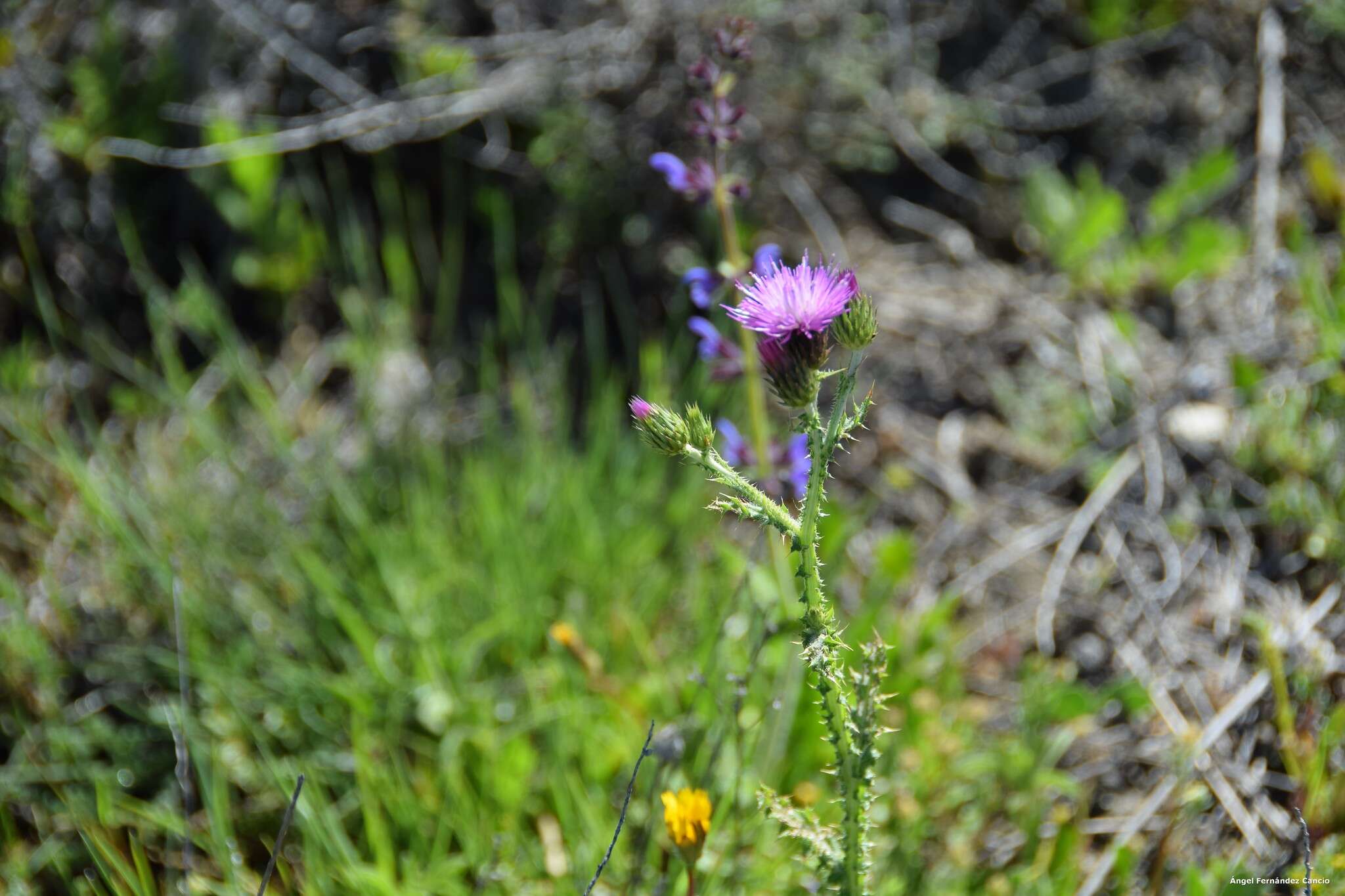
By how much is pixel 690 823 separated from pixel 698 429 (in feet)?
2.01

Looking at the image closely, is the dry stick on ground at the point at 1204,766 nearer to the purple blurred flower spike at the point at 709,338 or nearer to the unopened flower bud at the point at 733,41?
the purple blurred flower spike at the point at 709,338

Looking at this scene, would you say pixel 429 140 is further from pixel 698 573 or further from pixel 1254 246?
pixel 1254 246

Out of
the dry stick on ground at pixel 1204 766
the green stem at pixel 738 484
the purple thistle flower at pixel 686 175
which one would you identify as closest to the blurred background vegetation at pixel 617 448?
the dry stick on ground at pixel 1204 766

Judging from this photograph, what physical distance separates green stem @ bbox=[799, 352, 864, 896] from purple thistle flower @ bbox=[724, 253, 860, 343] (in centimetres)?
7

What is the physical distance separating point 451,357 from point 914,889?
2105 millimetres

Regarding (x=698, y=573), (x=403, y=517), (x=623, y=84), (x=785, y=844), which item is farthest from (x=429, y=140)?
(x=785, y=844)

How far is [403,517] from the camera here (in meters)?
2.68

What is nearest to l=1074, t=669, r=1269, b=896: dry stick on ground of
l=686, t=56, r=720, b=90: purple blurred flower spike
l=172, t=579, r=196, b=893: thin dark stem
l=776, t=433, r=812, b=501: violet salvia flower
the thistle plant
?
the thistle plant

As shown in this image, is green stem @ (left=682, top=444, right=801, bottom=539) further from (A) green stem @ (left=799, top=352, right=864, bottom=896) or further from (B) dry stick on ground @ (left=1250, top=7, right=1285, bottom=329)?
(B) dry stick on ground @ (left=1250, top=7, right=1285, bottom=329)

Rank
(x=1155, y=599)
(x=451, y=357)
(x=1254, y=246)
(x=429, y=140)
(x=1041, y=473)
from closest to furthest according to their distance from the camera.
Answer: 1. (x=1155, y=599)
2. (x=1041, y=473)
3. (x=1254, y=246)
4. (x=451, y=357)
5. (x=429, y=140)

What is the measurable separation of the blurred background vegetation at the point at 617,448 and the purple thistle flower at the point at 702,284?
50cm

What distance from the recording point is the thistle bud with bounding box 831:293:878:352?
1.17 m

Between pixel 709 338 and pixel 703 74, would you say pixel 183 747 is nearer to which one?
pixel 709 338

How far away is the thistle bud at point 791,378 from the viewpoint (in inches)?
46.6
